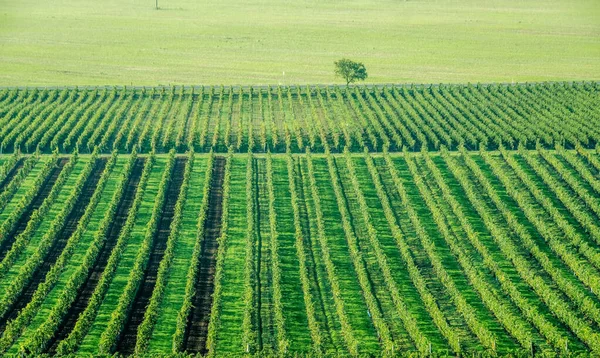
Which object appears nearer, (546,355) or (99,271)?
(546,355)

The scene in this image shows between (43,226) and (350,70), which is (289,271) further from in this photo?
(350,70)

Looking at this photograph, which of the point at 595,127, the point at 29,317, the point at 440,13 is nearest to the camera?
the point at 29,317

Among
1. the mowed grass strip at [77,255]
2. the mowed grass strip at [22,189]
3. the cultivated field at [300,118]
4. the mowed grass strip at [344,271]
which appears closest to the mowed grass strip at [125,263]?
the mowed grass strip at [77,255]

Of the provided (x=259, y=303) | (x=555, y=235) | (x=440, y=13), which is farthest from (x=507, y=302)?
(x=440, y=13)

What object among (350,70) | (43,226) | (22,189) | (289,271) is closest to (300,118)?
(350,70)

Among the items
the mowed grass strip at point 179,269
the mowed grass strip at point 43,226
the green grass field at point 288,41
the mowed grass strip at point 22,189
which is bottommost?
the green grass field at point 288,41

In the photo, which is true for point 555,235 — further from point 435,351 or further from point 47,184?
point 47,184

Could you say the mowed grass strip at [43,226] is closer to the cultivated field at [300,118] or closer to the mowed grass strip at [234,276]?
the cultivated field at [300,118]
